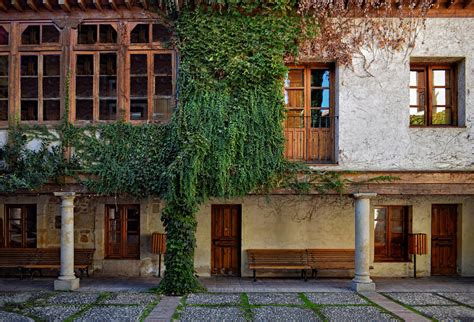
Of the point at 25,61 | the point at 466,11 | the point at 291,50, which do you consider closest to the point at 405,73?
the point at 466,11

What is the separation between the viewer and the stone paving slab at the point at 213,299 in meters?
8.46

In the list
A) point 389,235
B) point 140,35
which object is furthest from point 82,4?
point 389,235

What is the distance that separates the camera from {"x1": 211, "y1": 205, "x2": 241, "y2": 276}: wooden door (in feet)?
37.5

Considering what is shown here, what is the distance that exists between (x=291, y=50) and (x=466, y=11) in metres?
3.75

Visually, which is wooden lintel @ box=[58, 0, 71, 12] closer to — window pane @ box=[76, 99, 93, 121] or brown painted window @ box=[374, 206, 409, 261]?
window pane @ box=[76, 99, 93, 121]

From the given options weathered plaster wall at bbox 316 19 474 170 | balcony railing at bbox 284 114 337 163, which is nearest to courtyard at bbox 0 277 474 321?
weathered plaster wall at bbox 316 19 474 170

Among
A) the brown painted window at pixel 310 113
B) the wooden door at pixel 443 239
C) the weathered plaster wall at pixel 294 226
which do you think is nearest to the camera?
the brown painted window at pixel 310 113

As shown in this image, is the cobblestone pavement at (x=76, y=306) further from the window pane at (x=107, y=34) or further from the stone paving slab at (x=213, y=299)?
the window pane at (x=107, y=34)

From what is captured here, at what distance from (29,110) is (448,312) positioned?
30.5 feet

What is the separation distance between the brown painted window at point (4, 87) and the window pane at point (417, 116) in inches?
350

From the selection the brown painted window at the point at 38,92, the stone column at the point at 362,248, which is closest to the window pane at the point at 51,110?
the brown painted window at the point at 38,92

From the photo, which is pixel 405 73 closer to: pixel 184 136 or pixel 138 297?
pixel 184 136

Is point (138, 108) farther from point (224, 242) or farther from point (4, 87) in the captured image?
point (224, 242)

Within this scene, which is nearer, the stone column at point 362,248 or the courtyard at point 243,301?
the courtyard at point 243,301
